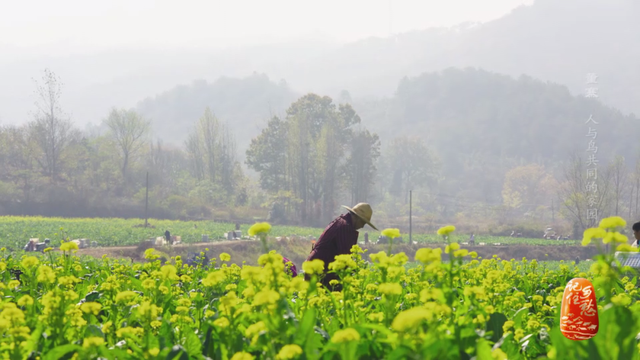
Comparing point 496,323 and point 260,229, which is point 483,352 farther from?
point 496,323

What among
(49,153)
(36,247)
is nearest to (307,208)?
(49,153)

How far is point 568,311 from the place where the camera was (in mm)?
1803

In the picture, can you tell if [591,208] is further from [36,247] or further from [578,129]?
[578,129]

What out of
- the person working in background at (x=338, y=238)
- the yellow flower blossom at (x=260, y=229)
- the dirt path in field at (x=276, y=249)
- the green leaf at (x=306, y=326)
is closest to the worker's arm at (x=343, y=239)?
the person working in background at (x=338, y=238)

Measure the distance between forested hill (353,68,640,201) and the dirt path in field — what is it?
89521 millimetres

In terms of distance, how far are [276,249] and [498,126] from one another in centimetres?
14928

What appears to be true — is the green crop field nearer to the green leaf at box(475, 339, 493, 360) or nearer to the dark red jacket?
the dark red jacket

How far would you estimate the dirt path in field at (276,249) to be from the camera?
27.6m

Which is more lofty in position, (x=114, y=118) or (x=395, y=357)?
(x=114, y=118)

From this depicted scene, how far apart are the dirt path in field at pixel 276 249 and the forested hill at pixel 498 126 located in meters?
89.5

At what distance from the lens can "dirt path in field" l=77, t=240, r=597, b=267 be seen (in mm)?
27578

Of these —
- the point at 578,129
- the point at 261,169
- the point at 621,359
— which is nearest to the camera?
the point at 621,359

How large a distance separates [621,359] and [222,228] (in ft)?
149

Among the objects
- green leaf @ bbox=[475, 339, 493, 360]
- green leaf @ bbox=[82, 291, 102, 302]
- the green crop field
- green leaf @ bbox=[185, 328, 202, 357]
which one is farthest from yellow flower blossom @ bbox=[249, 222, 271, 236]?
the green crop field
